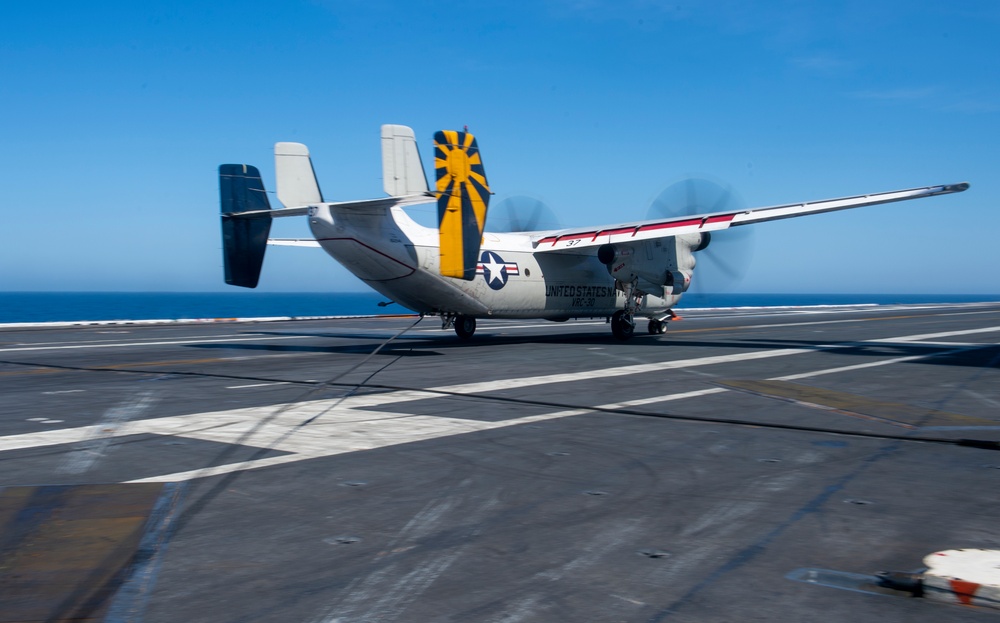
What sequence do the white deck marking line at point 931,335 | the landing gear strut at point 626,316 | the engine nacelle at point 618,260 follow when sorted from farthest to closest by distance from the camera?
the white deck marking line at point 931,335, the landing gear strut at point 626,316, the engine nacelle at point 618,260

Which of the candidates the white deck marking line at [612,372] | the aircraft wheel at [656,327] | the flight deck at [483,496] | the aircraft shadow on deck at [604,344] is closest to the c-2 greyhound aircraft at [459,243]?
the aircraft shadow on deck at [604,344]

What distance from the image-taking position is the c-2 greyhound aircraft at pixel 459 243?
20547 millimetres

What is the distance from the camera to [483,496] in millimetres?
7500

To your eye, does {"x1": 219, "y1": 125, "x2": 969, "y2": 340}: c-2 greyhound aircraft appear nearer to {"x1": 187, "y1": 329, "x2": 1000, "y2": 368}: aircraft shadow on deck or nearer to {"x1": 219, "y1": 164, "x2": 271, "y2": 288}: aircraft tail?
{"x1": 219, "y1": 164, "x2": 271, "y2": 288}: aircraft tail

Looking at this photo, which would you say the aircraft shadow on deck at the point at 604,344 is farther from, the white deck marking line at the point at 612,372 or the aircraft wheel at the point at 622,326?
the white deck marking line at the point at 612,372

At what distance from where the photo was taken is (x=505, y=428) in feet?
36.8

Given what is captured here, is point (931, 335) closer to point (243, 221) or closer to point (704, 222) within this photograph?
point (704, 222)

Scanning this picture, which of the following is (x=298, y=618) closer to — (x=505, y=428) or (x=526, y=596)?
(x=526, y=596)

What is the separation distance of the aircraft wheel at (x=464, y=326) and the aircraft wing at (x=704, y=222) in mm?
3480

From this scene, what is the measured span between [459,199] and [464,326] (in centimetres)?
804

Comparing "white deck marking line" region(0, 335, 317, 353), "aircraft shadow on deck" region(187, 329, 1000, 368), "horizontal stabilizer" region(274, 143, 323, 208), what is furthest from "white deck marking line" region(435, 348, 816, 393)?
"white deck marking line" region(0, 335, 317, 353)

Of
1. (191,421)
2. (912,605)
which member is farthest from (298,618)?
(191,421)

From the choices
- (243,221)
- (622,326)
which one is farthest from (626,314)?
(243,221)

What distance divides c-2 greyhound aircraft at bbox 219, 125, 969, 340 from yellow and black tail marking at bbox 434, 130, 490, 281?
3cm
